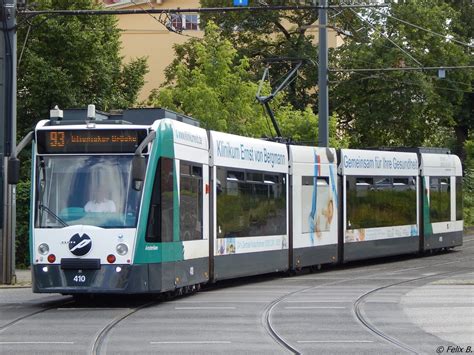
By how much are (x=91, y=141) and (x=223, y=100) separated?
24.8 m

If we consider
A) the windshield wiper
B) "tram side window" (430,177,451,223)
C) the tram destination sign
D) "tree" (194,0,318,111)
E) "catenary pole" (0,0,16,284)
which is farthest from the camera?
"tree" (194,0,318,111)

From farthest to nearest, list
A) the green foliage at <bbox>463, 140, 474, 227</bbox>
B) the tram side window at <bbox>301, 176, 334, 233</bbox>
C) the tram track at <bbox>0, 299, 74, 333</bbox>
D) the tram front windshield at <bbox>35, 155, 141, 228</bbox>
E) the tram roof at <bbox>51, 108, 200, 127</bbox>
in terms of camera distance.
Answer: the green foliage at <bbox>463, 140, 474, 227</bbox> → the tram side window at <bbox>301, 176, 334, 233</bbox> → the tram roof at <bbox>51, 108, 200, 127</bbox> → the tram front windshield at <bbox>35, 155, 141, 228</bbox> → the tram track at <bbox>0, 299, 74, 333</bbox>

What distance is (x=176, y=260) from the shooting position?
719 inches

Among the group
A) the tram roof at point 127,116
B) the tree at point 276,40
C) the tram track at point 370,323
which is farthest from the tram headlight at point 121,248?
the tree at point 276,40

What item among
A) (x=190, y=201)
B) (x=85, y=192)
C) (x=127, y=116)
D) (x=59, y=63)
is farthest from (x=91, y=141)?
(x=59, y=63)

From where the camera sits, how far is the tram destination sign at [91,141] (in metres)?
17.5

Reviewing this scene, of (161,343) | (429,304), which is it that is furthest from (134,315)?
(429,304)

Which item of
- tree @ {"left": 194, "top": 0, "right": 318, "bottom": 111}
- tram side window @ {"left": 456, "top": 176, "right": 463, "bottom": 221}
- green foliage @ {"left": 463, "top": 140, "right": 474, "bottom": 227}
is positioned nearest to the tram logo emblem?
tram side window @ {"left": 456, "top": 176, "right": 463, "bottom": 221}

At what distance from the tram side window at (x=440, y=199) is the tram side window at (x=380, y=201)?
4.68 feet

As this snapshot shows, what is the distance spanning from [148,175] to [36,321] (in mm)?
3110

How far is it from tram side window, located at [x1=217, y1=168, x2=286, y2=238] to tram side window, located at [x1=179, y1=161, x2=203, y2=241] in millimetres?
1058

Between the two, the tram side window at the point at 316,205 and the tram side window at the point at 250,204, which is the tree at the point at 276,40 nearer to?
the tram side window at the point at 316,205

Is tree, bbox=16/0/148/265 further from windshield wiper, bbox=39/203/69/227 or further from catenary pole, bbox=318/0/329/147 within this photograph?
windshield wiper, bbox=39/203/69/227

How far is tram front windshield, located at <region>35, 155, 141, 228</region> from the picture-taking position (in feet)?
56.3
